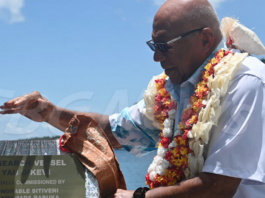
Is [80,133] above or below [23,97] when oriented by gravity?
below

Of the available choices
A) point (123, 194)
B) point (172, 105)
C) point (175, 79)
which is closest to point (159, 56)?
point (175, 79)

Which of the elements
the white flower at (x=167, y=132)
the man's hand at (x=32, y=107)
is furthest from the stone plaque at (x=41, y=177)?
the white flower at (x=167, y=132)

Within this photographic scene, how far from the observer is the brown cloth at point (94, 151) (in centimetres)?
211

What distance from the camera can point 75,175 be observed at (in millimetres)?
2102

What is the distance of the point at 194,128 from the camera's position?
204 centimetres

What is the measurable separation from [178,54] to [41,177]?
1.36 meters

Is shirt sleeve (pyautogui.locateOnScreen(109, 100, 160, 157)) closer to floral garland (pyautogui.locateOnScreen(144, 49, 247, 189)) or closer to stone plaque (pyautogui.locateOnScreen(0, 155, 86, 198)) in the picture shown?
floral garland (pyautogui.locateOnScreen(144, 49, 247, 189))

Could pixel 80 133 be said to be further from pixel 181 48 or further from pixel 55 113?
pixel 181 48

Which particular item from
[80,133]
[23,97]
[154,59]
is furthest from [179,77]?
[23,97]

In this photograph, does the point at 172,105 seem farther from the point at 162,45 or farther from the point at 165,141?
the point at 162,45

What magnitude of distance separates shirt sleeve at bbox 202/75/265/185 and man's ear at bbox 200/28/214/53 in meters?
0.41

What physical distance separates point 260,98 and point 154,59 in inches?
33.5

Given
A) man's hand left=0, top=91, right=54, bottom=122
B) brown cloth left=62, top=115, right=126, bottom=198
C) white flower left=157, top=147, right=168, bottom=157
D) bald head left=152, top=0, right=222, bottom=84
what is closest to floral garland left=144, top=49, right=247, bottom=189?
white flower left=157, top=147, right=168, bottom=157

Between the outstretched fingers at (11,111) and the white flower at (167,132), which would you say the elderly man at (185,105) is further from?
the white flower at (167,132)
